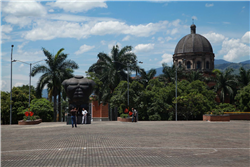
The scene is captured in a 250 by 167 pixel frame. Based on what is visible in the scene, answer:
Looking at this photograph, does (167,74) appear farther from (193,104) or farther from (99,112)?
(99,112)

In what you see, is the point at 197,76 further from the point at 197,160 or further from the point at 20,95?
the point at 197,160

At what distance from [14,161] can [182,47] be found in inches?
2811

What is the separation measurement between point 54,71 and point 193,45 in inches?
1657

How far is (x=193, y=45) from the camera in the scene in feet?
251

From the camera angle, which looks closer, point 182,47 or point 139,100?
Answer: point 139,100

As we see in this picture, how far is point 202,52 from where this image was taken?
75.9m

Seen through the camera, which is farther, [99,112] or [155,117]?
[99,112]

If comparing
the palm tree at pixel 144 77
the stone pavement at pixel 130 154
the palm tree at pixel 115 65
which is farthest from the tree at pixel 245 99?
the stone pavement at pixel 130 154

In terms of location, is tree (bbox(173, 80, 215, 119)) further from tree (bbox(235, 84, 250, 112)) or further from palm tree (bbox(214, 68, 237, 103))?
palm tree (bbox(214, 68, 237, 103))

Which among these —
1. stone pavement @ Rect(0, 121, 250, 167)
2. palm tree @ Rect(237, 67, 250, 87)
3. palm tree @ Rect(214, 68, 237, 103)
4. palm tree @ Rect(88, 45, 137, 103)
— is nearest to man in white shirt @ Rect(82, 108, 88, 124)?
stone pavement @ Rect(0, 121, 250, 167)

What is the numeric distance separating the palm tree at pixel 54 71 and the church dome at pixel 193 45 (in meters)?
38.7

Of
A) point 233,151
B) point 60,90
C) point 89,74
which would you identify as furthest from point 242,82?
point 233,151

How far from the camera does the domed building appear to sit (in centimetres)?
7619

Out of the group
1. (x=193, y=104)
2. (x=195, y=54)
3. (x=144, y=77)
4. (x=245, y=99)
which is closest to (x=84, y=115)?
(x=144, y=77)
